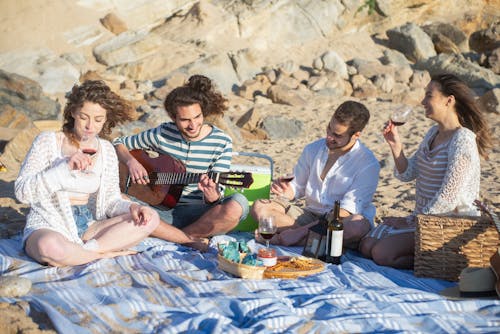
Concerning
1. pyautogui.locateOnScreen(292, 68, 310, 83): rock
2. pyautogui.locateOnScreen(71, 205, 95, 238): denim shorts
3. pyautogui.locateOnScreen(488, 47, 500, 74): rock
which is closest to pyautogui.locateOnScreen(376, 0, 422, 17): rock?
pyautogui.locateOnScreen(488, 47, 500, 74): rock

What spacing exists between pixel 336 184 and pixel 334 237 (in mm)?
677

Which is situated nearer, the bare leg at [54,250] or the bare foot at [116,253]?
the bare leg at [54,250]

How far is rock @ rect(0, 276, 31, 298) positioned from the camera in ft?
13.4

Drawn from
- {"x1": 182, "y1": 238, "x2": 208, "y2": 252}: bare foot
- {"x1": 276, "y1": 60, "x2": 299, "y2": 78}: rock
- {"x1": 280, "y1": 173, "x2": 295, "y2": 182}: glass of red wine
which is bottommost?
{"x1": 182, "y1": 238, "x2": 208, "y2": 252}: bare foot

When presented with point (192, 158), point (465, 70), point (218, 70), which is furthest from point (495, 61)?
point (192, 158)

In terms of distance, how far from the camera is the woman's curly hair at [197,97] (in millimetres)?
5609

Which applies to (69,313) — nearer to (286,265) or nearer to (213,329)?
(213,329)

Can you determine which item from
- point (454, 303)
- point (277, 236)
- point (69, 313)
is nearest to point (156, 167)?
point (277, 236)

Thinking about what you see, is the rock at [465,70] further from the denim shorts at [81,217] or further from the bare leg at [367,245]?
the denim shorts at [81,217]

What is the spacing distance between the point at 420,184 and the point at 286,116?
6935mm

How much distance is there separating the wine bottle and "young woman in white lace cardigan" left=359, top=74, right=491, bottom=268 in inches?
13.7

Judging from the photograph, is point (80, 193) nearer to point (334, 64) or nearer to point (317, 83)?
point (317, 83)

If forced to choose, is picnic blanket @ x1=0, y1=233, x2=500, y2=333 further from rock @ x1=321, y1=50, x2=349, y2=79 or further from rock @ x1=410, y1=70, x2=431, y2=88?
rock @ x1=321, y1=50, x2=349, y2=79

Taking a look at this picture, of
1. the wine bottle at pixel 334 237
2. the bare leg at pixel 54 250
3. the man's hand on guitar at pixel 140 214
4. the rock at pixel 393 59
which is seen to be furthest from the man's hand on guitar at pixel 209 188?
the rock at pixel 393 59
